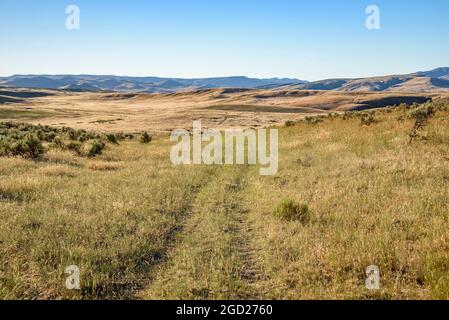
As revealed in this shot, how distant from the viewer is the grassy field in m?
6.43

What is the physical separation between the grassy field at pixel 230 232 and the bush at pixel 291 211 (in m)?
0.13

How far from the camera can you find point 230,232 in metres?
9.47

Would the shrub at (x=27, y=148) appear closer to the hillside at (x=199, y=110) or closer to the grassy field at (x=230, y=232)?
the grassy field at (x=230, y=232)

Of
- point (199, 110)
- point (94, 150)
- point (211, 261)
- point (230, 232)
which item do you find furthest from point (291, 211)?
point (199, 110)

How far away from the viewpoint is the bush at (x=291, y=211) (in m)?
9.93

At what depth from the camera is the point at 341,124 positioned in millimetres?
29750

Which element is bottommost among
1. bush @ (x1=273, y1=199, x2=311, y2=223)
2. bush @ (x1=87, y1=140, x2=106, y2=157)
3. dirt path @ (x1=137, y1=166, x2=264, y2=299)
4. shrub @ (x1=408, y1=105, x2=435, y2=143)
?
dirt path @ (x1=137, y1=166, x2=264, y2=299)

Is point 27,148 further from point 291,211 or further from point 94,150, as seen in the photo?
point 291,211

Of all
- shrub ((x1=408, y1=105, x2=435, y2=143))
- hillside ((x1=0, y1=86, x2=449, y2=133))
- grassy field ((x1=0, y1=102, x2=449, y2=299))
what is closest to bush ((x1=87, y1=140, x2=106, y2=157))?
grassy field ((x1=0, y1=102, x2=449, y2=299))

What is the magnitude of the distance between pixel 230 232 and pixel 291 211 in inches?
68.8

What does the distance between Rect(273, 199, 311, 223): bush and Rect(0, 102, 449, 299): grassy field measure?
0.13m

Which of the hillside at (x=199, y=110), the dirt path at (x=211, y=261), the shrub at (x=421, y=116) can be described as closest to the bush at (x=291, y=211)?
the dirt path at (x=211, y=261)

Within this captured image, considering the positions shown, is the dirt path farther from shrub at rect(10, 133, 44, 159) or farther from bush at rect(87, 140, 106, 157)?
bush at rect(87, 140, 106, 157)

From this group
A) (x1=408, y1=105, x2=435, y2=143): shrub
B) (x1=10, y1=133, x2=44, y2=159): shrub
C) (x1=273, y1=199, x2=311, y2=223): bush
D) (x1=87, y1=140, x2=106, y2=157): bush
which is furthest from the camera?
(x1=87, y1=140, x2=106, y2=157): bush
